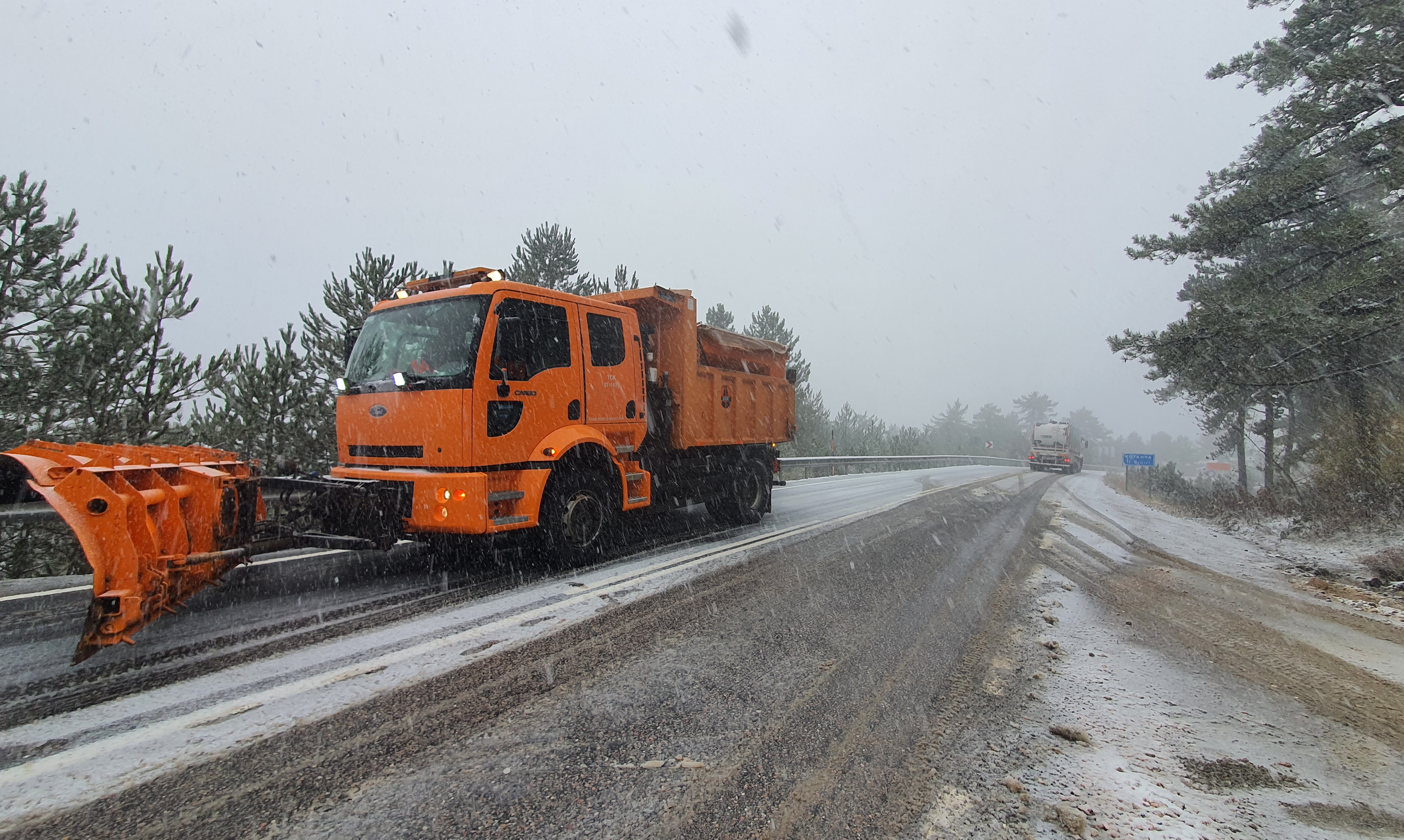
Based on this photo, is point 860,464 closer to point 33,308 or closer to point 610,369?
point 610,369

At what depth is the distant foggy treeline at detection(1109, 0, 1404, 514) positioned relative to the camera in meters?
9.53

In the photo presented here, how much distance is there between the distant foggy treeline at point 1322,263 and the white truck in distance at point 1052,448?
24169 millimetres

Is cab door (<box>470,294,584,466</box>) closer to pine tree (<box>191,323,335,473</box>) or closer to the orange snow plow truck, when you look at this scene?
the orange snow plow truck

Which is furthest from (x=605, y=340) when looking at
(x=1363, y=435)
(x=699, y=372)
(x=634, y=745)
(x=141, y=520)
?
(x=1363, y=435)

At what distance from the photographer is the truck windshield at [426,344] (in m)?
5.49

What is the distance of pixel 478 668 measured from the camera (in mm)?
3492

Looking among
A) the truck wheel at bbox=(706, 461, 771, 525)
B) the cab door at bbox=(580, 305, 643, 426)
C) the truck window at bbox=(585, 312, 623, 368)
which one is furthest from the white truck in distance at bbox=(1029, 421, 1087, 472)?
the truck window at bbox=(585, 312, 623, 368)

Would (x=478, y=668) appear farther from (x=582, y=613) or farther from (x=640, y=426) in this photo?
(x=640, y=426)

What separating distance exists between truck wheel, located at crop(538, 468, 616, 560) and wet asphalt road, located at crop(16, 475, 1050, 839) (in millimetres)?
1648

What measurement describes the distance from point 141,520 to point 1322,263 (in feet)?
55.6

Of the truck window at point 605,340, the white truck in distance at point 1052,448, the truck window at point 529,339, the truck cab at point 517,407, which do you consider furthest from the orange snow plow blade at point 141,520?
the white truck in distance at point 1052,448

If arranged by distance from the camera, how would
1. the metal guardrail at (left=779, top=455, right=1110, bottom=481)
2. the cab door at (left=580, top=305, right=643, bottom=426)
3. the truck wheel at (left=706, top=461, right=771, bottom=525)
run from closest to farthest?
the cab door at (left=580, top=305, right=643, bottom=426), the truck wheel at (left=706, top=461, right=771, bottom=525), the metal guardrail at (left=779, top=455, right=1110, bottom=481)

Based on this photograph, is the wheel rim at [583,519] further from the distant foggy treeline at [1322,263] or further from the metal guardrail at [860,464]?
the distant foggy treeline at [1322,263]

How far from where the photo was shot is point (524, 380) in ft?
18.9
